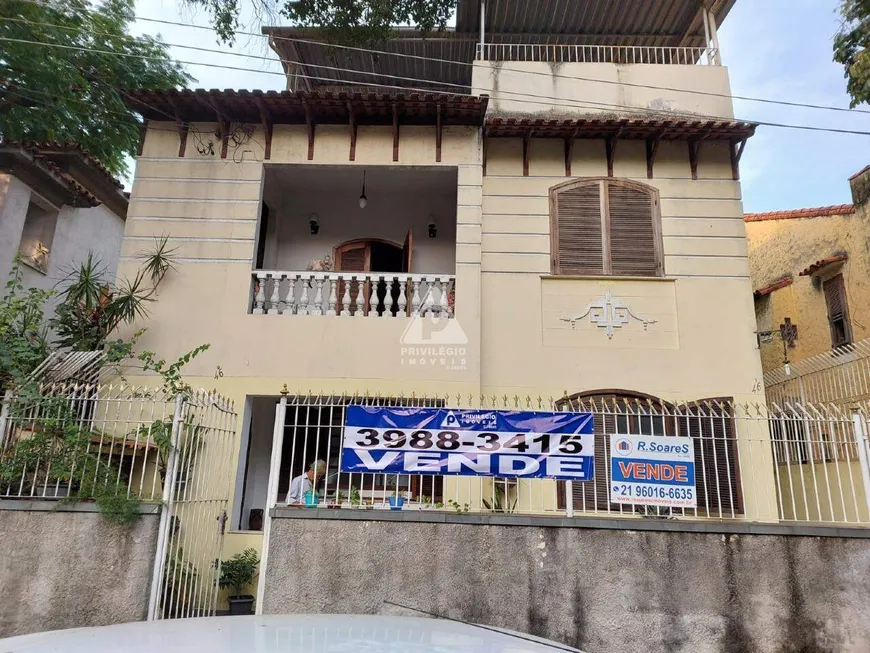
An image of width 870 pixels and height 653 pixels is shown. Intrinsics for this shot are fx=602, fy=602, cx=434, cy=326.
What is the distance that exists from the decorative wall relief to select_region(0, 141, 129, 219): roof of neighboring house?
31.8 feet

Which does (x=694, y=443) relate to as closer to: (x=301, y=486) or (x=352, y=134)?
(x=301, y=486)

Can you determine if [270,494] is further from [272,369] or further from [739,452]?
[739,452]

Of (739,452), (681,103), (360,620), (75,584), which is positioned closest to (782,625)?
(739,452)

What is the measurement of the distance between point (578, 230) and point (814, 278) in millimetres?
6388

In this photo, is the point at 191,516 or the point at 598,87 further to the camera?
the point at 598,87

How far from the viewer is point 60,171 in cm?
1139

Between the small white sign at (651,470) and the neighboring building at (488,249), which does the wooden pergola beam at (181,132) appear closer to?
the neighboring building at (488,249)

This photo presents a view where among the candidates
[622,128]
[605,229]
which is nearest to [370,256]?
[605,229]

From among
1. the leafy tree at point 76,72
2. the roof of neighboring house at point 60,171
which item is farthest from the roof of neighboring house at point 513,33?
the roof of neighboring house at point 60,171

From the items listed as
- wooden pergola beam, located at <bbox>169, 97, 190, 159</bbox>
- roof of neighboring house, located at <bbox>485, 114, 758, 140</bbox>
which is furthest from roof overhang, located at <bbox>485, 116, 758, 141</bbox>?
wooden pergola beam, located at <bbox>169, 97, 190, 159</bbox>

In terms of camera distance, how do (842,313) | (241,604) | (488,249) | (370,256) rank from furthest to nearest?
(842,313) < (370,256) < (488,249) < (241,604)

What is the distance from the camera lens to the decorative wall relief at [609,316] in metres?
8.77

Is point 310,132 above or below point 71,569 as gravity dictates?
above

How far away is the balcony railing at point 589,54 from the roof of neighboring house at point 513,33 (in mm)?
153
